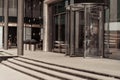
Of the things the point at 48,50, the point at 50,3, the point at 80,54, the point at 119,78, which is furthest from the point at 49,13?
the point at 119,78

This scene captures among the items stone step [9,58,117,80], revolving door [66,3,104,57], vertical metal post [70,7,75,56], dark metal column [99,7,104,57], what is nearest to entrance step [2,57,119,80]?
stone step [9,58,117,80]

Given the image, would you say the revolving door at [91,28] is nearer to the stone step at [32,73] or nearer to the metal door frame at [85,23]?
the metal door frame at [85,23]

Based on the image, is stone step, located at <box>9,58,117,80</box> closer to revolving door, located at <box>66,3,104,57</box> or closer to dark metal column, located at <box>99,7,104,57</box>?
revolving door, located at <box>66,3,104,57</box>

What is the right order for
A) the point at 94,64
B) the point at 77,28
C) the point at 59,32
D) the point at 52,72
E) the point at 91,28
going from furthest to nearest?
the point at 59,32 → the point at 77,28 → the point at 91,28 → the point at 94,64 → the point at 52,72

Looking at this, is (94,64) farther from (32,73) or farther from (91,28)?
(91,28)

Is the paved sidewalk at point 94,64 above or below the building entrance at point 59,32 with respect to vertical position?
below

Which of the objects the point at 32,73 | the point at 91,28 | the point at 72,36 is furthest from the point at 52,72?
the point at 72,36

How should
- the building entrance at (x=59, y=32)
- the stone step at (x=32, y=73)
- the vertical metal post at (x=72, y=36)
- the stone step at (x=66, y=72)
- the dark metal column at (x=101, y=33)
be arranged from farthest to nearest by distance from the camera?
the building entrance at (x=59, y=32), the vertical metal post at (x=72, y=36), the dark metal column at (x=101, y=33), the stone step at (x=32, y=73), the stone step at (x=66, y=72)

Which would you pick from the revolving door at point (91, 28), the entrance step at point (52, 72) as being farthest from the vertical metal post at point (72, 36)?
the entrance step at point (52, 72)

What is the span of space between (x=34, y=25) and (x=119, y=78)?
46.5 metres

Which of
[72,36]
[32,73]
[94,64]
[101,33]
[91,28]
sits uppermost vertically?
[91,28]

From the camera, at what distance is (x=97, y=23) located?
72.8 feet

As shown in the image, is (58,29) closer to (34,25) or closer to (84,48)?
(84,48)

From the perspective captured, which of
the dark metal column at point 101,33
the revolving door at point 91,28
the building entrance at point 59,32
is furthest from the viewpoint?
the building entrance at point 59,32
